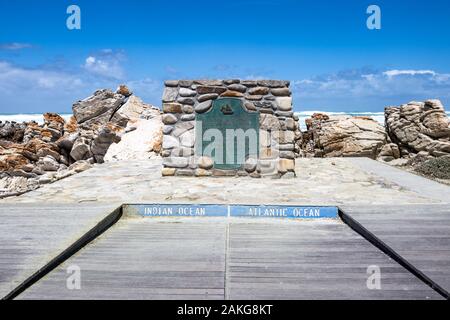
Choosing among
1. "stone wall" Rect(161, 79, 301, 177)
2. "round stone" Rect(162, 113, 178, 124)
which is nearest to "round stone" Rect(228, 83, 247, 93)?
"stone wall" Rect(161, 79, 301, 177)

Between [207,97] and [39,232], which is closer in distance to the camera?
[39,232]

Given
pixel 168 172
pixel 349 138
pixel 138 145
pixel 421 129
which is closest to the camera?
pixel 168 172

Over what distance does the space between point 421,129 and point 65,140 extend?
13.6m

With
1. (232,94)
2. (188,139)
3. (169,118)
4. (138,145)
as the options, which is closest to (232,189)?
(188,139)

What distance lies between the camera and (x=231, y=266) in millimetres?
3826

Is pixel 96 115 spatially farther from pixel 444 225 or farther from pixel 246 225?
pixel 444 225

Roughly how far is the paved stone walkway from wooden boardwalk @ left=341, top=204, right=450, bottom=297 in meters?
0.56

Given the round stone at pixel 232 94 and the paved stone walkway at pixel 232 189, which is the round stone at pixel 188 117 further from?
the paved stone walkway at pixel 232 189

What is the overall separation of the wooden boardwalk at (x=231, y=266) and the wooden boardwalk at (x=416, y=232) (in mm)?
134

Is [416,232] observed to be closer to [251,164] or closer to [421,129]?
[251,164]

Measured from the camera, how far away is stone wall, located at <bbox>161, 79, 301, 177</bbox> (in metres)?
8.76

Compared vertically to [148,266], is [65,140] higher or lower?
higher

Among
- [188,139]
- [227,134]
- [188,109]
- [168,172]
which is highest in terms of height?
[188,109]

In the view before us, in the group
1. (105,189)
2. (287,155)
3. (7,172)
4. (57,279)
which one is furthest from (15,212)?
(7,172)
